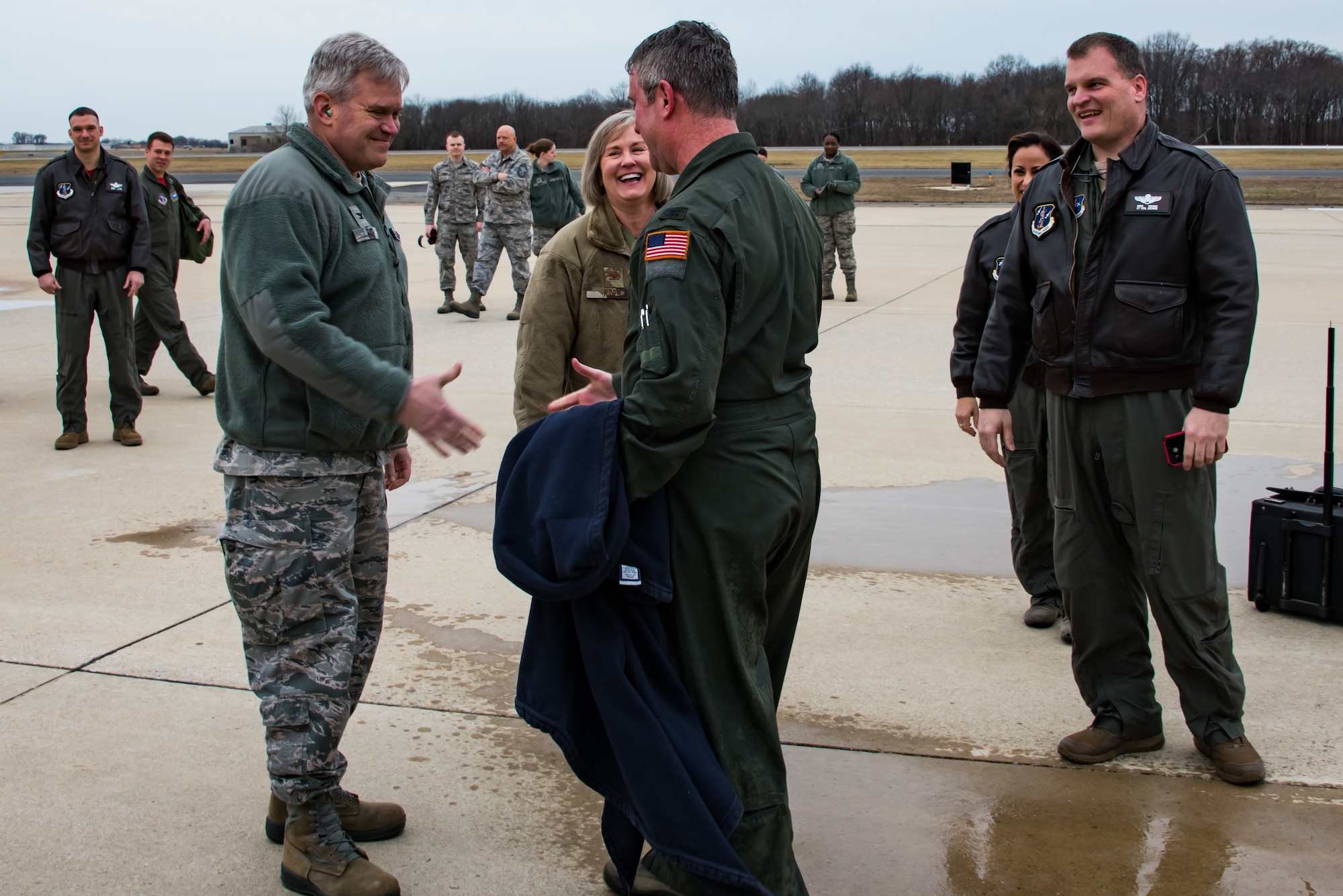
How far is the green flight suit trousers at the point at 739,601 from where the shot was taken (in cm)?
252

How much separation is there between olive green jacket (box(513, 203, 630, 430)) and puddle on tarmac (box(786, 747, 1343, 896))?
1318 mm

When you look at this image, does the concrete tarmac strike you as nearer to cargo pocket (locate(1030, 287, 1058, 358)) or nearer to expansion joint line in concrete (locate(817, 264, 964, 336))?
cargo pocket (locate(1030, 287, 1058, 358))

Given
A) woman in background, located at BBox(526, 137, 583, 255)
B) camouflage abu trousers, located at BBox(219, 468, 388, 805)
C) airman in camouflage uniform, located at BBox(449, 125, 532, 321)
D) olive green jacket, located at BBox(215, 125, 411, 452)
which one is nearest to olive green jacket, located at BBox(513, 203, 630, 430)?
olive green jacket, located at BBox(215, 125, 411, 452)

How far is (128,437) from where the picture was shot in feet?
23.8

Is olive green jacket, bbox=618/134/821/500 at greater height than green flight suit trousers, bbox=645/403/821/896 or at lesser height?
greater

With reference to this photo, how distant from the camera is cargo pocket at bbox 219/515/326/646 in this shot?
274cm

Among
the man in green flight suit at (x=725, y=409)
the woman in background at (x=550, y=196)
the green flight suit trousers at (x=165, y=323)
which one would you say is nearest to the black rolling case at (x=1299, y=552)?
the man in green flight suit at (x=725, y=409)

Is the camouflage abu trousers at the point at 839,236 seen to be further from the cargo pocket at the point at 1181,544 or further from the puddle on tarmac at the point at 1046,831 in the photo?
the puddle on tarmac at the point at 1046,831

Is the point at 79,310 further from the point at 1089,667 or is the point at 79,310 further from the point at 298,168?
the point at 1089,667

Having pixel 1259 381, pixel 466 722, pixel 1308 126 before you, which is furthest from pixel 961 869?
pixel 1308 126

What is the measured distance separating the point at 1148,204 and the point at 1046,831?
1675 millimetres

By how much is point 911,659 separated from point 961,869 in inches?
51.8

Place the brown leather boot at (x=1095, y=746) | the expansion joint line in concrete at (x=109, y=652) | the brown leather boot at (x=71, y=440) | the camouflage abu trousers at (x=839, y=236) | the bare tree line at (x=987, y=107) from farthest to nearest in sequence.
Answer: the bare tree line at (x=987, y=107)
the camouflage abu trousers at (x=839, y=236)
the brown leather boot at (x=71, y=440)
the expansion joint line in concrete at (x=109, y=652)
the brown leather boot at (x=1095, y=746)

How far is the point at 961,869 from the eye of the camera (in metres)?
2.88
